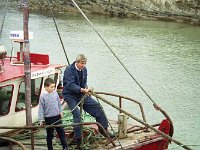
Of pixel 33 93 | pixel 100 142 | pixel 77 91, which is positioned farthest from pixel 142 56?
pixel 77 91

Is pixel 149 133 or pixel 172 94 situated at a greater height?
pixel 149 133

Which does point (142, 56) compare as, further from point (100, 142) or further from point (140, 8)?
point (140, 8)

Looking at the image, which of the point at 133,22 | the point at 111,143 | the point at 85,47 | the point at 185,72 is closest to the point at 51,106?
the point at 111,143

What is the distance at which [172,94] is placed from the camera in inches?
808

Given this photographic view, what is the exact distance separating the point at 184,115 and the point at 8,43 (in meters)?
15.9

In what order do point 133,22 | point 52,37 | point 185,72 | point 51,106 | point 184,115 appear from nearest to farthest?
point 51,106, point 184,115, point 185,72, point 52,37, point 133,22

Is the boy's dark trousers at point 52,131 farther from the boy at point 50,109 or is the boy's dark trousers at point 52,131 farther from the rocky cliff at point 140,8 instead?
the rocky cliff at point 140,8

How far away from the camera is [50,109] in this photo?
819cm

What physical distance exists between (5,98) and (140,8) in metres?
43.8

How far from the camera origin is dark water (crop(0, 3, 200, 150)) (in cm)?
1856

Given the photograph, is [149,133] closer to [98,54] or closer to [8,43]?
[98,54]

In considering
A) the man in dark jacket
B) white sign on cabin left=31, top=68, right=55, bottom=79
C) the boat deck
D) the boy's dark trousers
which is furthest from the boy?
white sign on cabin left=31, top=68, right=55, bottom=79

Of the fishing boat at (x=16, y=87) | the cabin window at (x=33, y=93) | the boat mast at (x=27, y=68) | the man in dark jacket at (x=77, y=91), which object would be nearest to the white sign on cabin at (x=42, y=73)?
the fishing boat at (x=16, y=87)

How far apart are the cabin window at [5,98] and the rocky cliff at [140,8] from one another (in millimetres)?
40638
